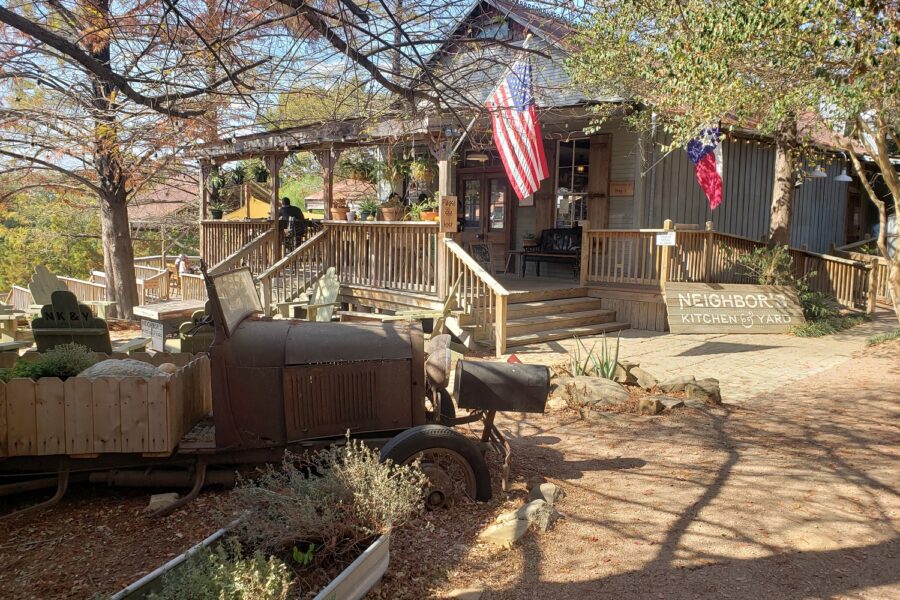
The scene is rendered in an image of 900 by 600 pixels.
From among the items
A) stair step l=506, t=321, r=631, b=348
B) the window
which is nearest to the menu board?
stair step l=506, t=321, r=631, b=348

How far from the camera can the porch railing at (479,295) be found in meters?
9.62

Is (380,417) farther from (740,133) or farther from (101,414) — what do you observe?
(740,133)

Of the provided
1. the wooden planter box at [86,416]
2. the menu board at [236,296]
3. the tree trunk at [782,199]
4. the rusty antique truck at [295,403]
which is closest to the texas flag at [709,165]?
the tree trunk at [782,199]

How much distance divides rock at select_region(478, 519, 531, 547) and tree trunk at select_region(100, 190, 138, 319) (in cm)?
1152

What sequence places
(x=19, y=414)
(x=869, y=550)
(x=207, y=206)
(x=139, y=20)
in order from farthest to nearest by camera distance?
(x=207, y=206) → (x=139, y=20) → (x=19, y=414) → (x=869, y=550)

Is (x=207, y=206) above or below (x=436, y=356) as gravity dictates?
above

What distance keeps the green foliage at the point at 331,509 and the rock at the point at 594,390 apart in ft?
11.9

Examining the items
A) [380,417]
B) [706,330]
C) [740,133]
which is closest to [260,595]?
[380,417]

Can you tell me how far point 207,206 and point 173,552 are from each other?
A: 43.8ft

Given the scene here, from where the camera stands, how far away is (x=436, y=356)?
472cm

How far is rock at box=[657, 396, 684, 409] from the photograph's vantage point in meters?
6.84

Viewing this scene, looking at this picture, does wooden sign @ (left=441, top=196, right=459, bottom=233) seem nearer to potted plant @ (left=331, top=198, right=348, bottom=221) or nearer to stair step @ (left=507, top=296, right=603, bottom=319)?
stair step @ (left=507, top=296, right=603, bottom=319)

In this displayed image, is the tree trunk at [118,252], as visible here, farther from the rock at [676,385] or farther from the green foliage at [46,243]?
the green foliage at [46,243]

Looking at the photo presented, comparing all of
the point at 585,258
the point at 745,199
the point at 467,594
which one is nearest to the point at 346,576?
the point at 467,594
